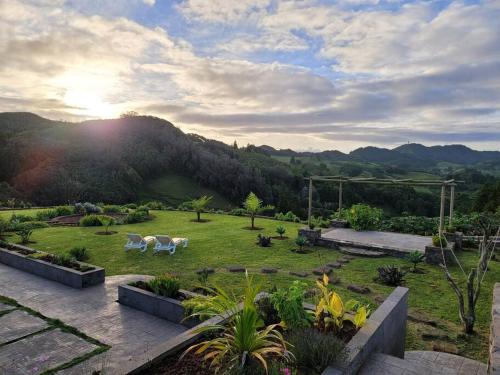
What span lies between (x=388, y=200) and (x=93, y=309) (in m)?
50.3

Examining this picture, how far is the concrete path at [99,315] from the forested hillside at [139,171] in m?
24.8

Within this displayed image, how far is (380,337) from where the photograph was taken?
376cm

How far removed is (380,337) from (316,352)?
114 cm

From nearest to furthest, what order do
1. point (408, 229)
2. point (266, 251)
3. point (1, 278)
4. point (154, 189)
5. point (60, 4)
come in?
point (1, 278), point (60, 4), point (266, 251), point (408, 229), point (154, 189)

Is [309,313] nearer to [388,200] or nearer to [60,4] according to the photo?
[60,4]

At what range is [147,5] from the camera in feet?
28.5

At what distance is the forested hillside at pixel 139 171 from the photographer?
3559 cm

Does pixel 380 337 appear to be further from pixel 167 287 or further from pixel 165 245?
pixel 165 245

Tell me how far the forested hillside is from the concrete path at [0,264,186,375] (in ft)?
81.3

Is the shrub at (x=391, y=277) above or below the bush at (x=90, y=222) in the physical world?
above

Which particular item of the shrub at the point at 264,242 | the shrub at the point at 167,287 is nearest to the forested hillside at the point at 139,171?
the shrub at the point at 264,242

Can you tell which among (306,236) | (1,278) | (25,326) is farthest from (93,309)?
(306,236)

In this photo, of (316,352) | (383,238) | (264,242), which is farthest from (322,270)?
(316,352)

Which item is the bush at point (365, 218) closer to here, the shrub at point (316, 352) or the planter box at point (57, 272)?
the planter box at point (57, 272)
